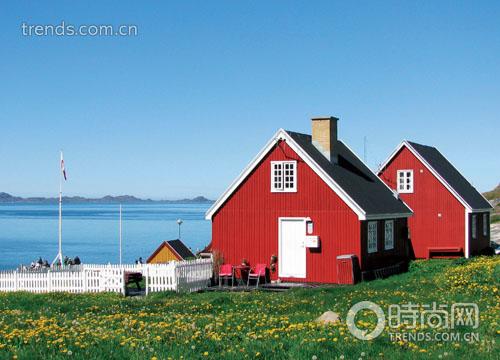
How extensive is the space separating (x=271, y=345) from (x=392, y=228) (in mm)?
23136

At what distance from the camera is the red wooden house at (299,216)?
28953 mm

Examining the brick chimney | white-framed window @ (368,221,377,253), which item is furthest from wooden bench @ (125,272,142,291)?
the brick chimney

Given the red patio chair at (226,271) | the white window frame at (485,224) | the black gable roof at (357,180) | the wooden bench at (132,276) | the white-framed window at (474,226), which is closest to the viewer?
the wooden bench at (132,276)

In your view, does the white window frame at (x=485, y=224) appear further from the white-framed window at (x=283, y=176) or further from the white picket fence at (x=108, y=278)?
the white picket fence at (x=108, y=278)

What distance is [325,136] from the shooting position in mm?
32438

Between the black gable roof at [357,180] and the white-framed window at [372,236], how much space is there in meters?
0.58

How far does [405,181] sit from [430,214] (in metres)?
2.41

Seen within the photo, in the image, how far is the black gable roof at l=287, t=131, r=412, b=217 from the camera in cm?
2986

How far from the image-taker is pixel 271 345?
37.6 feet

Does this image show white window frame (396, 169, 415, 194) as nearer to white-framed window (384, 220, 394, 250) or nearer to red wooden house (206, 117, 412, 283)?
white-framed window (384, 220, 394, 250)

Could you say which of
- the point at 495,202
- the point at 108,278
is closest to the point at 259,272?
the point at 108,278

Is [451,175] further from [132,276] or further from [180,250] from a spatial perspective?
[132,276]

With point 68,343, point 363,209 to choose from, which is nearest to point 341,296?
point 363,209

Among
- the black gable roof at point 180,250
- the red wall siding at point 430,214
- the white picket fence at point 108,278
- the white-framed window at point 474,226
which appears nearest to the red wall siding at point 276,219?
the white picket fence at point 108,278
